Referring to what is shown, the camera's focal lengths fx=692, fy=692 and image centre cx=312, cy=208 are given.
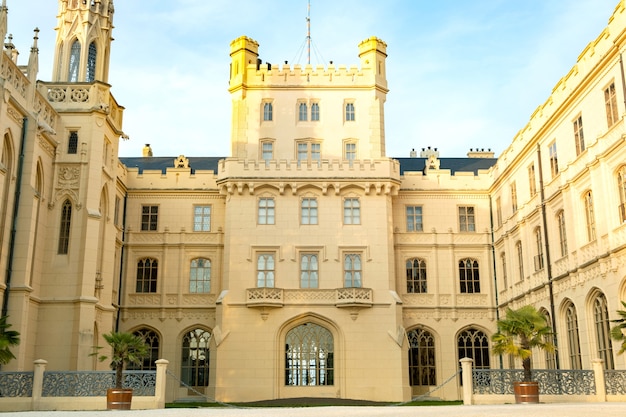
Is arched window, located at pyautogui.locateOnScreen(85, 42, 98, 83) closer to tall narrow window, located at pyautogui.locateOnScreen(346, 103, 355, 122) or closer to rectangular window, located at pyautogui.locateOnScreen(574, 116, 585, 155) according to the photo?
tall narrow window, located at pyautogui.locateOnScreen(346, 103, 355, 122)

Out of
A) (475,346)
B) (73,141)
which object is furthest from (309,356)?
(73,141)

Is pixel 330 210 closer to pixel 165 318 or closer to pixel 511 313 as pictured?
pixel 165 318

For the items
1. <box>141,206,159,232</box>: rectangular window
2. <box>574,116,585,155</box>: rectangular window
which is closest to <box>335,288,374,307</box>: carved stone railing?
<box>141,206,159,232</box>: rectangular window

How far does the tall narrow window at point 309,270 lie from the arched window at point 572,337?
1212cm

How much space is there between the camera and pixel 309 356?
3391 cm

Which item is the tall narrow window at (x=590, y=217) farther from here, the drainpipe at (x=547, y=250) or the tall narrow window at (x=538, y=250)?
the tall narrow window at (x=538, y=250)

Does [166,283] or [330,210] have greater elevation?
[330,210]

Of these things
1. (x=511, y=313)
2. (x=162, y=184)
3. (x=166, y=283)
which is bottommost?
(x=511, y=313)

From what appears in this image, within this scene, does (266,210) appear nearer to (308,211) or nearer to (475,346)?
(308,211)

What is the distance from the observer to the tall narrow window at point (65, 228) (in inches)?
1110

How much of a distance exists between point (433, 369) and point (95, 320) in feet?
56.0

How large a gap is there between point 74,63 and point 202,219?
36.6ft

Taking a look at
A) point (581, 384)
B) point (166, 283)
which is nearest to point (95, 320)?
point (166, 283)

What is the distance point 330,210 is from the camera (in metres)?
35.4
